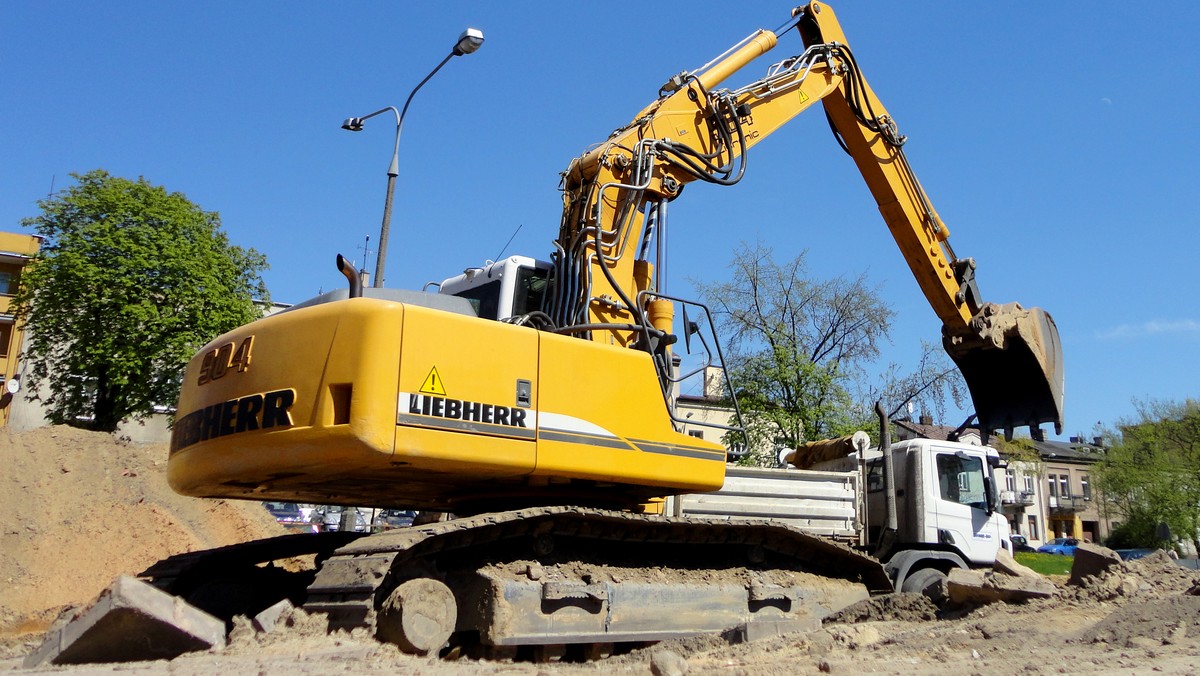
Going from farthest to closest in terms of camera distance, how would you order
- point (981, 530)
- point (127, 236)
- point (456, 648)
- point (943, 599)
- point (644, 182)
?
point (127, 236) < point (981, 530) < point (943, 599) < point (644, 182) < point (456, 648)

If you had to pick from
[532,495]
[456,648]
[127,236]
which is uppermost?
[127,236]

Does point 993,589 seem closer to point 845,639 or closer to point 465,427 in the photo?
point 845,639

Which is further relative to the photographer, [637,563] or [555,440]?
[637,563]

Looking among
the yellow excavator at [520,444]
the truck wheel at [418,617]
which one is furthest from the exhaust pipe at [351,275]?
the truck wheel at [418,617]

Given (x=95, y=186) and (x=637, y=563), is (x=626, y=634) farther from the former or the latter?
(x=95, y=186)

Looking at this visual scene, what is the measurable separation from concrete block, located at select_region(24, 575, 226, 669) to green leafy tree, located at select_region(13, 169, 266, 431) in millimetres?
19434

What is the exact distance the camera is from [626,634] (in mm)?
7477

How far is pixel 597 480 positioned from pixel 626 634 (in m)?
1.25

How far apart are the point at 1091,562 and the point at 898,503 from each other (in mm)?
2432

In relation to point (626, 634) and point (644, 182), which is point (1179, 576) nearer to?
point (626, 634)

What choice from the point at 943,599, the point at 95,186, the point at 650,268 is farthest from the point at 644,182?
the point at 95,186

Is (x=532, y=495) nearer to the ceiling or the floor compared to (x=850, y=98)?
nearer to the floor

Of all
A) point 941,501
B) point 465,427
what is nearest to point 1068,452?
point 941,501

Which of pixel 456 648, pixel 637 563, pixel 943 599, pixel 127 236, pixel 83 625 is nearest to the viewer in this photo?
pixel 83 625
